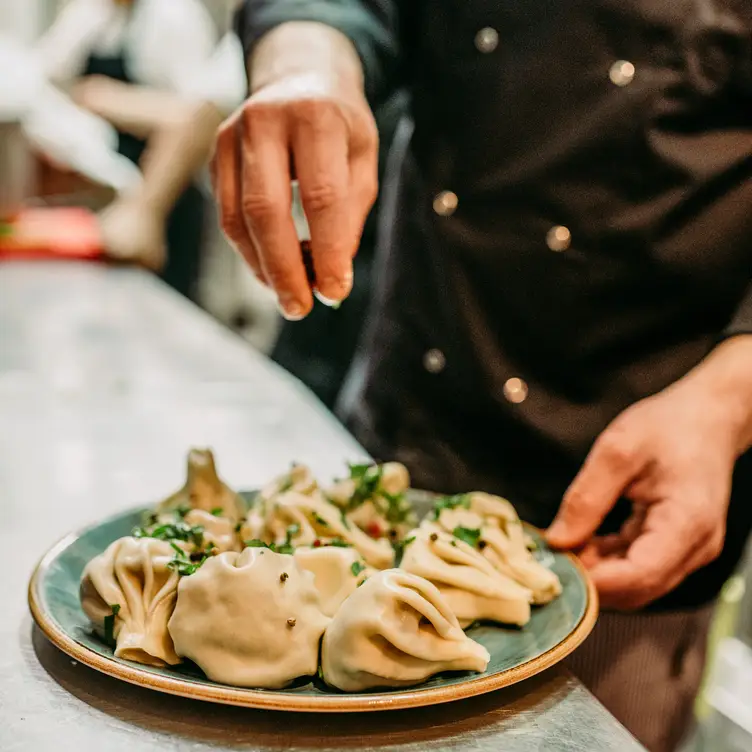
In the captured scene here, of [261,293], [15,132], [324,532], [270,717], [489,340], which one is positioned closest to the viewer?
[270,717]

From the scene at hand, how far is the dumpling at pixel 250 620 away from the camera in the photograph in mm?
876

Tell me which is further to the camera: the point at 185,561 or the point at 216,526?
the point at 216,526

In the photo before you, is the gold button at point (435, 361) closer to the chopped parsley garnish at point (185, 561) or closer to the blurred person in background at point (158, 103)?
the chopped parsley garnish at point (185, 561)

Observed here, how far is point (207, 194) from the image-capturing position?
466 centimetres

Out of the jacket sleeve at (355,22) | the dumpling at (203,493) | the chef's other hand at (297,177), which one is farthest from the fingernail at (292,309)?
the jacket sleeve at (355,22)

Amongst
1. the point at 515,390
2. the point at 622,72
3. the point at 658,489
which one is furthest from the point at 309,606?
the point at 622,72

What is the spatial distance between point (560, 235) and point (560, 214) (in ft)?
0.12

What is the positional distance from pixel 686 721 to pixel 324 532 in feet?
3.50

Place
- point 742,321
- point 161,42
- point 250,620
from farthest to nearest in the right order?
point 161,42 → point 742,321 → point 250,620

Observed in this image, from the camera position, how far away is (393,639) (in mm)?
869

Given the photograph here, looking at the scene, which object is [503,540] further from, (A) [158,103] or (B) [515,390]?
(A) [158,103]

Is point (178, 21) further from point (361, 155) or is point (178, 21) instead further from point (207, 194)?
point (361, 155)

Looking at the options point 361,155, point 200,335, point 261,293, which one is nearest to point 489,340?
point 361,155

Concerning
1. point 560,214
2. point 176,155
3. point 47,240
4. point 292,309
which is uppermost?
point 560,214
